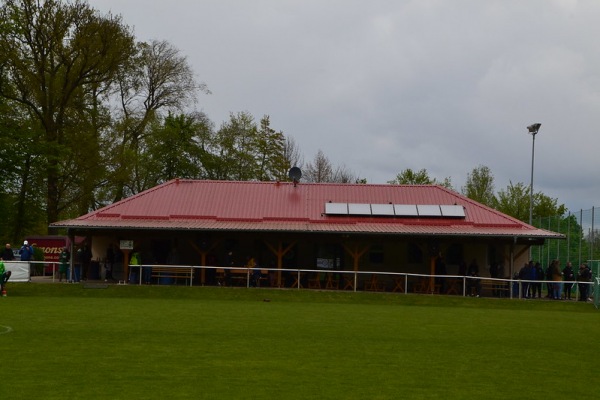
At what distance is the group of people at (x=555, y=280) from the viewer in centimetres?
3216

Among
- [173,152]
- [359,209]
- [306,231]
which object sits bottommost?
[306,231]

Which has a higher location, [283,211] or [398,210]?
[398,210]

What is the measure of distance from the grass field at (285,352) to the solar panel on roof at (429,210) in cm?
1126

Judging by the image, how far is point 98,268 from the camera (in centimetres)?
3650

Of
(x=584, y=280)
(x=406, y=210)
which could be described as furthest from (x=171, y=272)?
(x=584, y=280)

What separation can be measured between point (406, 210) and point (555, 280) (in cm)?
759

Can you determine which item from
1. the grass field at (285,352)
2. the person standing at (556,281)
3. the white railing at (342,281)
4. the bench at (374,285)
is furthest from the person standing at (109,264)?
the person standing at (556,281)

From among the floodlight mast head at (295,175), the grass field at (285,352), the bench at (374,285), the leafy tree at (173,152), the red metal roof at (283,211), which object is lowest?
the grass field at (285,352)

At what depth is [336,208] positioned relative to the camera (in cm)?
3806

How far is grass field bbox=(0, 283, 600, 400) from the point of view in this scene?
36.8 feet

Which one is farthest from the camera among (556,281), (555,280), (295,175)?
(295,175)

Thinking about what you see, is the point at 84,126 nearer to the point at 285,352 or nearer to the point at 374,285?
the point at 374,285

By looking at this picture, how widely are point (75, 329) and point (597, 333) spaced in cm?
1186

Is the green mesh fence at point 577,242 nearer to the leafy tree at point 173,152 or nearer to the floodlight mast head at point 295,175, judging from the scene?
the floodlight mast head at point 295,175
